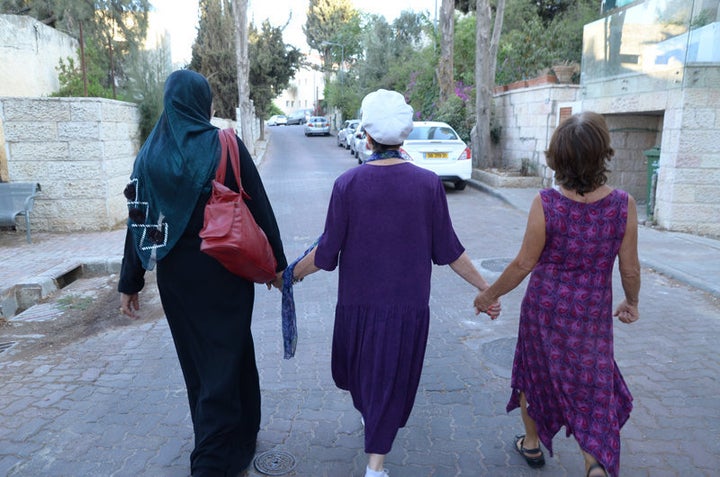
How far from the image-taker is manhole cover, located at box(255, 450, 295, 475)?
2.95 m

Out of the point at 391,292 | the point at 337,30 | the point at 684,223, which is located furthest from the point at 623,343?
the point at 337,30

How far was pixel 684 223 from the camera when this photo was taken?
8422mm

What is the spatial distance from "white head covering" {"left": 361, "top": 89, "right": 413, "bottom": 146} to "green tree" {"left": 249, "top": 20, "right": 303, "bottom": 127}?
29.0 m

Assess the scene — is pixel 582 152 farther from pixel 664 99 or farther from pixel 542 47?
pixel 542 47

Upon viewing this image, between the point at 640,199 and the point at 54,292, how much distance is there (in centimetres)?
1046

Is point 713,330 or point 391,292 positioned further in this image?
point 713,330

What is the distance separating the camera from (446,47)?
18.9 metres

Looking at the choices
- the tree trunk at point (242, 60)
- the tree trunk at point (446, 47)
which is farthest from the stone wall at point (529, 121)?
the tree trunk at point (242, 60)

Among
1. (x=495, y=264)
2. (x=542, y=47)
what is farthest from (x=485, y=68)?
(x=495, y=264)

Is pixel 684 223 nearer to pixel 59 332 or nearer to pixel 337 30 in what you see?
pixel 59 332

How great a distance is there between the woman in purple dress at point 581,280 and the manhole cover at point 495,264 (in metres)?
4.27

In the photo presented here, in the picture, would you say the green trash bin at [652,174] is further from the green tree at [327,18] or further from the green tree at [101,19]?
the green tree at [327,18]

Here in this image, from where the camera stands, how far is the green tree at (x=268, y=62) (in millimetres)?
29875

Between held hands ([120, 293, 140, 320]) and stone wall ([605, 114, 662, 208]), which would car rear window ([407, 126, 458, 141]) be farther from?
held hands ([120, 293, 140, 320])
